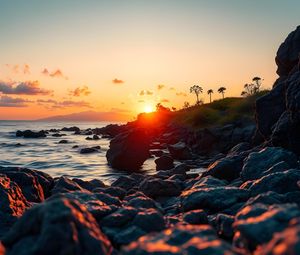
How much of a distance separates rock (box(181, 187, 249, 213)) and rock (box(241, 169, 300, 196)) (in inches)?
16.7

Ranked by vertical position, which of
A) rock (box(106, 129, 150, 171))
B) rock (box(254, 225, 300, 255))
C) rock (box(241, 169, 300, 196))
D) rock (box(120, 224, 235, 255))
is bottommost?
rock (box(106, 129, 150, 171))

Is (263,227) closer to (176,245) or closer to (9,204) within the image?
(176,245)

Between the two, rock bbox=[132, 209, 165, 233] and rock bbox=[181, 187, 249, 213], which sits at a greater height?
rock bbox=[132, 209, 165, 233]

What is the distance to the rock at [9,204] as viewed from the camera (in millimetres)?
9703

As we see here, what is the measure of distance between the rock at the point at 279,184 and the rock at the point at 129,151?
26.5 m

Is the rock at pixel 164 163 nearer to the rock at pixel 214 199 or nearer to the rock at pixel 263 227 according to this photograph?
the rock at pixel 214 199

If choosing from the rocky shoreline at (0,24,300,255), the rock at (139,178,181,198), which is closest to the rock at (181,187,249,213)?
the rocky shoreline at (0,24,300,255)

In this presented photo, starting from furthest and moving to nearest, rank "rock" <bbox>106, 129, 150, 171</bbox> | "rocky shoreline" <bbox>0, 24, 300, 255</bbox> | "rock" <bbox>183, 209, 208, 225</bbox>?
1. "rock" <bbox>106, 129, 150, 171</bbox>
2. "rock" <bbox>183, 209, 208, 225</bbox>
3. "rocky shoreline" <bbox>0, 24, 300, 255</bbox>

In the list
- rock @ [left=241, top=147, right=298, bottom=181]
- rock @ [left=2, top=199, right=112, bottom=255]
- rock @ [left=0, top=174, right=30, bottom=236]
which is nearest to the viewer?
rock @ [left=2, top=199, right=112, bottom=255]

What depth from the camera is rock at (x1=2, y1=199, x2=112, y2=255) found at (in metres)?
4.70

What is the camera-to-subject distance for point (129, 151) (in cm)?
3809

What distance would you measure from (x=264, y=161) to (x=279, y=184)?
4.58 meters

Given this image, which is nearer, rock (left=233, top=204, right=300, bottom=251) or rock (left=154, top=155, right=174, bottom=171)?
rock (left=233, top=204, right=300, bottom=251)

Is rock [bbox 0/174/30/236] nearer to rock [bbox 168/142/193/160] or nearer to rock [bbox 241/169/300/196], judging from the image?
rock [bbox 241/169/300/196]
